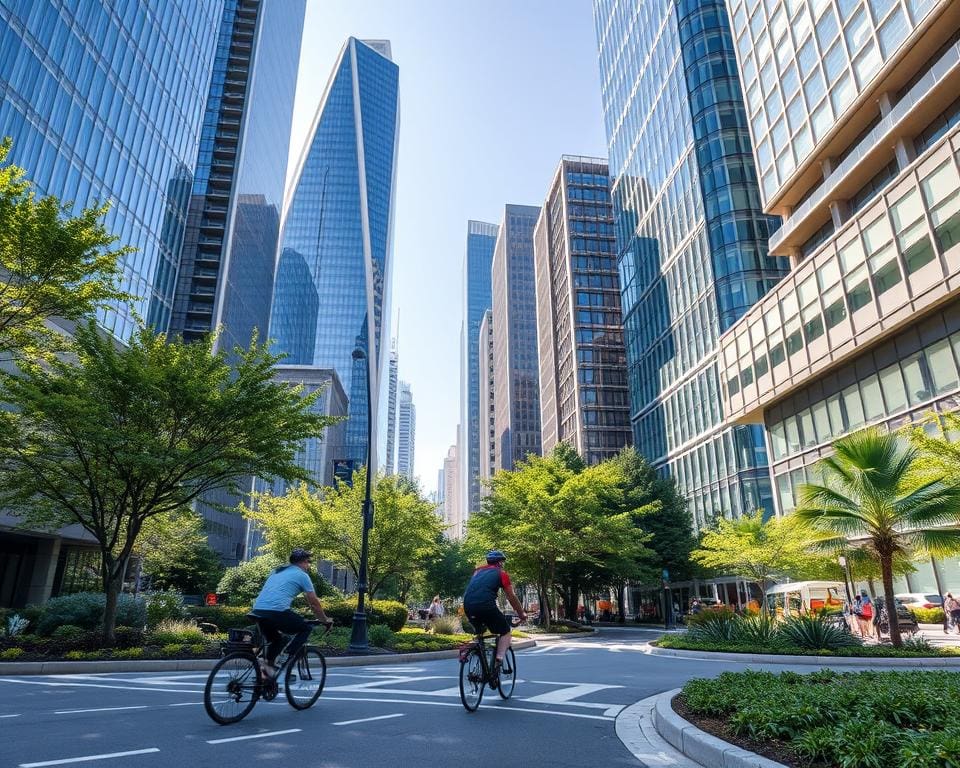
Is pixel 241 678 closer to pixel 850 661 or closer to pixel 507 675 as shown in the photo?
pixel 507 675

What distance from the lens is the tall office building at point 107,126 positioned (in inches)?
1395

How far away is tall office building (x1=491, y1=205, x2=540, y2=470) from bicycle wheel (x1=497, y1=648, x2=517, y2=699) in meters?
143

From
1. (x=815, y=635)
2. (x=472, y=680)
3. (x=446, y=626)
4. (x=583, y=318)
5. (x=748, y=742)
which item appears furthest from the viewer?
(x=583, y=318)

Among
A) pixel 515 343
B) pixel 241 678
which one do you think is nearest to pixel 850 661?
pixel 241 678

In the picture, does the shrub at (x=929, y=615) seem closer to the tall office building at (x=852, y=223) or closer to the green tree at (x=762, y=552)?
the tall office building at (x=852, y=223)

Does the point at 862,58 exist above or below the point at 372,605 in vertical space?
above

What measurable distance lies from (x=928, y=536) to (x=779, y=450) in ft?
75.8

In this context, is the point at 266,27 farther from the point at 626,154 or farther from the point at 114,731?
the point at 114,731

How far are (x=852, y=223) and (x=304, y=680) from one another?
3123 centimetres

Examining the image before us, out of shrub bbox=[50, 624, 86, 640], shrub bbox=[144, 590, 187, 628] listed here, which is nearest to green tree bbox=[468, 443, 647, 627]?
shrub bbox=[144, 590, 187, 628]

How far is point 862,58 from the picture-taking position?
29.7m

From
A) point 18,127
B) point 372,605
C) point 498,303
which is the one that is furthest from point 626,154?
point 498,303

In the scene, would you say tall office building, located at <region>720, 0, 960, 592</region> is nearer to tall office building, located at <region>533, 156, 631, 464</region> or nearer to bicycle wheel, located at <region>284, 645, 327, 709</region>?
→ bicycle wheel, located at <region>284, 645, 327, 709</region>

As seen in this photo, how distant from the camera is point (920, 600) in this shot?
2698 centimetres
